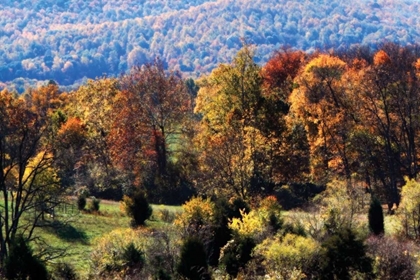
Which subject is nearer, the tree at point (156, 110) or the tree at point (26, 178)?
the tree at point (26, 178)

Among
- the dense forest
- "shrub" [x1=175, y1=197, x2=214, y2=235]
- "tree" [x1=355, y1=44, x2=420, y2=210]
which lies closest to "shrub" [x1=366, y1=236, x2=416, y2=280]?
the dense forest

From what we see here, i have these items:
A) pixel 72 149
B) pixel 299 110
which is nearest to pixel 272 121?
pixel 299 110

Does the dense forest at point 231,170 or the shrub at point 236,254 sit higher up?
the dense forest at point 231,170

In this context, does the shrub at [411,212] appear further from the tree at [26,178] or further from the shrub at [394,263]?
the tree at [26,178]

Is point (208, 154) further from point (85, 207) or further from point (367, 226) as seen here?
point (367, 226)

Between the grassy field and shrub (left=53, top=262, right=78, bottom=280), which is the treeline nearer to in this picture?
the grassy field

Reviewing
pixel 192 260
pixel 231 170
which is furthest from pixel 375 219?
pixel 231 170

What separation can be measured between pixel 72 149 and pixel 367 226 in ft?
104

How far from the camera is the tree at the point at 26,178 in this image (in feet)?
80.2

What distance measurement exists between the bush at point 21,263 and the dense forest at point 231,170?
1.54 meters

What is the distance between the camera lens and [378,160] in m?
45.7

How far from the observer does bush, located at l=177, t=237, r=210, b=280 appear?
22.6 m

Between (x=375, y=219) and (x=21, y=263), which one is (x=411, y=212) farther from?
(x=21, y=263)

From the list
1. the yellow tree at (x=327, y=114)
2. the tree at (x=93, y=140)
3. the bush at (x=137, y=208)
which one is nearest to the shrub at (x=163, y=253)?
the bush at (x=137, y=208)
